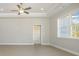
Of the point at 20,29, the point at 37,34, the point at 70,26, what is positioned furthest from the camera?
the point at 37,34

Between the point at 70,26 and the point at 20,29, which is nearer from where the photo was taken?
the point at 70,26

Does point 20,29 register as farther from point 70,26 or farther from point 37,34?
point 70,26

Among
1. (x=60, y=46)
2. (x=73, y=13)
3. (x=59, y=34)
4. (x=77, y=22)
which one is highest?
(x=73, y=13)

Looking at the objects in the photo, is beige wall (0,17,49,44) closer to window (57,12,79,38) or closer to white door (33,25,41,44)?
white door (33,25,41,44)

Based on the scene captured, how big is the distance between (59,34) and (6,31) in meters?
4.73

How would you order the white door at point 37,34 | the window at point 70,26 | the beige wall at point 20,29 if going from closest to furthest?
the window at point 70,26 → the beige wall at point 20,29 → the white door at point 37,34

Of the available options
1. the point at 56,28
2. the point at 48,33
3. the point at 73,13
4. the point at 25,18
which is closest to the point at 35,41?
the point at 48,33

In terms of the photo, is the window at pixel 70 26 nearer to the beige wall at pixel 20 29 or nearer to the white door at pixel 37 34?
the beige wall at pixel 20 29

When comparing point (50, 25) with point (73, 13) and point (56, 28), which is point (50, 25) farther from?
point (73, 13)

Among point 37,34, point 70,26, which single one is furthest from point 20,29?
point 70,26

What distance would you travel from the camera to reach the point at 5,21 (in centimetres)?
1175

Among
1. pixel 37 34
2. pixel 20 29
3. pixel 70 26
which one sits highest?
pixel 70 26

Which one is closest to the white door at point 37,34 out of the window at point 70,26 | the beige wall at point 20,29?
the beige wall at point 20,29

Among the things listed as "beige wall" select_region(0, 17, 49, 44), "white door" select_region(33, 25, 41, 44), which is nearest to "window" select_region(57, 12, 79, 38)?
"beige wall" select_region(0, 17, 49, 44)
